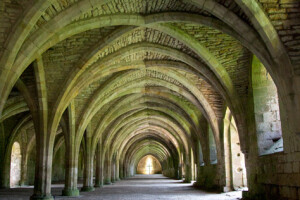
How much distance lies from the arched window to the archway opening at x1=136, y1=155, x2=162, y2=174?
46.1 metres

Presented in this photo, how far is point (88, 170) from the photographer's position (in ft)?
51.0

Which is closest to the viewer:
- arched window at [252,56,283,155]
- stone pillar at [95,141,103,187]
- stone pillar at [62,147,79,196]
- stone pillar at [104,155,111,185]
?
arched window at [252,56,283,155]

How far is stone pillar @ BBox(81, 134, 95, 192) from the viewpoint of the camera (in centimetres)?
1524

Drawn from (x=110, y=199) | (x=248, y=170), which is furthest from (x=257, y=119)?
(x=110, y=199)

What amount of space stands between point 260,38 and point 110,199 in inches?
267

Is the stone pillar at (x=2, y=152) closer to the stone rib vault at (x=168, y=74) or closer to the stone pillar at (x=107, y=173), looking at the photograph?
the stone rib vault at (x=168, y=74)

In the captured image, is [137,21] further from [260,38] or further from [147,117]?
[147,117]

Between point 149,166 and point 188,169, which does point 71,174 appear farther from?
point 149,166

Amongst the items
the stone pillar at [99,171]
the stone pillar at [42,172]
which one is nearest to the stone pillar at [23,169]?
the stone pillar at [99,171]

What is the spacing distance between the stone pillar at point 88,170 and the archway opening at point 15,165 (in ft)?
18.9

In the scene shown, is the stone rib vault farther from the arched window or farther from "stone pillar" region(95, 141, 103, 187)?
"stone pillar" region(95, 141, 103, 187)

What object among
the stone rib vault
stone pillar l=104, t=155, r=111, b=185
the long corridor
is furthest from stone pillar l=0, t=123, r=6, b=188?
stone pillar l=104, t=155, r=111, b=185

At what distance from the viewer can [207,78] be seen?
11.0 metres

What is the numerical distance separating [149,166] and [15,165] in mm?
35808
